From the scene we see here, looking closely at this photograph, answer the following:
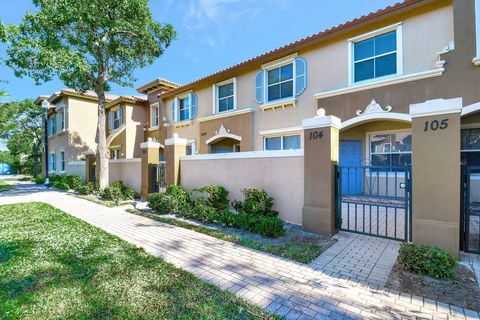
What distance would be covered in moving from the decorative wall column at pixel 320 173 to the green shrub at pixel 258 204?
132 centimetres

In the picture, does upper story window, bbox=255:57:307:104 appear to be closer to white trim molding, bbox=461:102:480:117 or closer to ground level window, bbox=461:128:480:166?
white trim molding, bbox=461:102:480:117

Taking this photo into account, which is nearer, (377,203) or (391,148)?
(377,203)

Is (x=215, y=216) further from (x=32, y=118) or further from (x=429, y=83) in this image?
(x=32, y=118)

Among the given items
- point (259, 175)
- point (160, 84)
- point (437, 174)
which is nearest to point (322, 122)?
point (437, 174)

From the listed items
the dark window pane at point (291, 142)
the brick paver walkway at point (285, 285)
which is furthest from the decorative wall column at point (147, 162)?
the dark window pane at point (291, 142)

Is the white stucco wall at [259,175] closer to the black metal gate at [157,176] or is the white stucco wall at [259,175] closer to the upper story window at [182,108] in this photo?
the black metal gate at [157,176]

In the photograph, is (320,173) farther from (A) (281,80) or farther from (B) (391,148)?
(A) (281,80)

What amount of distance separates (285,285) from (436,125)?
161 inches

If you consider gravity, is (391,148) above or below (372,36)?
below

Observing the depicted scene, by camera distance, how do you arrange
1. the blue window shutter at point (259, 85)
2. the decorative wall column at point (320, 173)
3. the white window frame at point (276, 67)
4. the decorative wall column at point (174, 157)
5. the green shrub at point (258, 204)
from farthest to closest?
the blue window shutter at point (259, 85), the white window frame at point (276, 67), the decorative wall column at point (174, 157), the green shrub at point (258, 204), the decorative wall column at point (320, 173)

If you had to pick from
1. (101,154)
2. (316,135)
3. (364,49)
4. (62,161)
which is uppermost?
(364,49)

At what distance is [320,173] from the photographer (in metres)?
6.11

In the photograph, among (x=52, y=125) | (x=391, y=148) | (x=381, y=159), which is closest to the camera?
(x=391, y=148)

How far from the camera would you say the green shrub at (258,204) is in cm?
732
